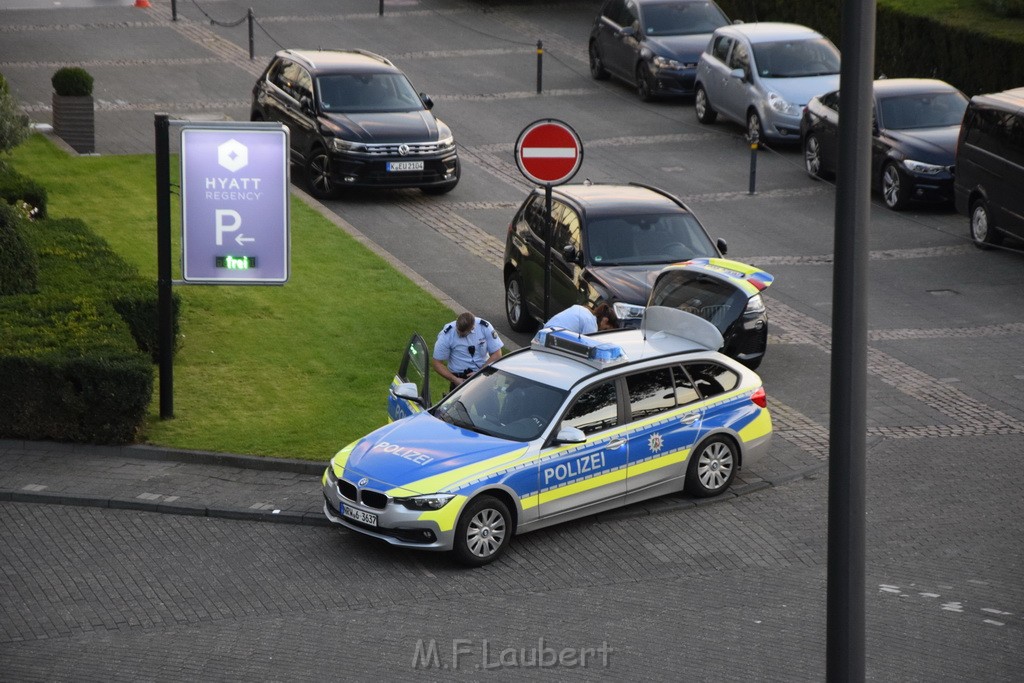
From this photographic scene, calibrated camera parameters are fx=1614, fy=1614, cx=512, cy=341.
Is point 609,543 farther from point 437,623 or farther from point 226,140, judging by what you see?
point 226,140

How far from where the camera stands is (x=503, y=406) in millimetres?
13195

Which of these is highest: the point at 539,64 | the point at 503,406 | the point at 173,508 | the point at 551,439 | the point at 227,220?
the point at 227,220

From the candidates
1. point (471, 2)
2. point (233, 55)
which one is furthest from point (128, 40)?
point (471, 2)

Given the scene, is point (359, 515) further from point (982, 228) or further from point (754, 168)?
point (754, 168)

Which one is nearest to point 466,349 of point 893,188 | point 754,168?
point 754,168

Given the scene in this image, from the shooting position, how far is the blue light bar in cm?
1336

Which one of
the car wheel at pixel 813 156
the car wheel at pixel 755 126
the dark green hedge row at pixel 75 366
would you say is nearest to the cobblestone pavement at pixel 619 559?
the dark green hedge row at pixel 75 366

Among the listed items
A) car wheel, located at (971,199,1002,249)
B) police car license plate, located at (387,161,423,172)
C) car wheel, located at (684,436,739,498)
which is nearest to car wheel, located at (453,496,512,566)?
car wheel, located at (684,436,739,498)

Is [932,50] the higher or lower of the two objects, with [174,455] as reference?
higher

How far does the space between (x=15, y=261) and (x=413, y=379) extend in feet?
16.8

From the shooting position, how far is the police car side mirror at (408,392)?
13.5 m

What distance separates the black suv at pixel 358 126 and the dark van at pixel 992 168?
7.41m

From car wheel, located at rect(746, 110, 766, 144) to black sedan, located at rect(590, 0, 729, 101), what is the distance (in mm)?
2957

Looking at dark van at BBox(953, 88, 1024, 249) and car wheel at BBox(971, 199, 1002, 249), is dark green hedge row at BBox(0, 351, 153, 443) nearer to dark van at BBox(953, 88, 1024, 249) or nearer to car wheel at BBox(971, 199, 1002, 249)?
dark van at BBox(953, 88, 1024, 249)
